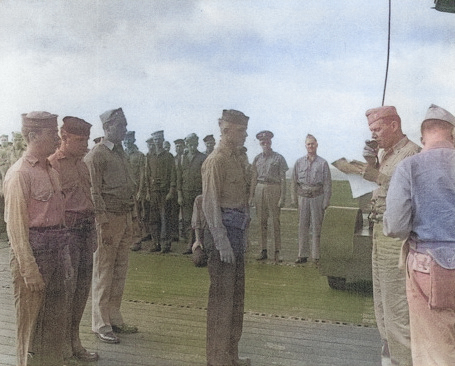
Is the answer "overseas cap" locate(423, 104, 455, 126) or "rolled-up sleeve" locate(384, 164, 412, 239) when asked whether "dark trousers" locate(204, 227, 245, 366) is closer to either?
"rolled-up sleeve" locate(384, 164, 412, 239)

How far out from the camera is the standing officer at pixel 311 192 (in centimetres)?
602

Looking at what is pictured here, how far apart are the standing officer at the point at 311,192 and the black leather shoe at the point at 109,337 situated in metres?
2.87

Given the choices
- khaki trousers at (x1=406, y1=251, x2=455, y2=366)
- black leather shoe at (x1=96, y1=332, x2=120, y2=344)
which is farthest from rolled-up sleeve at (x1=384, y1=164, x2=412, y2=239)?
black leather shoe at (x1=96, y1=332, x2=120, y2=344)

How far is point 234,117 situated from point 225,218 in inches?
21.9

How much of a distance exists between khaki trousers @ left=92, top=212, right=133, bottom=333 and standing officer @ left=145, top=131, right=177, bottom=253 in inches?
115

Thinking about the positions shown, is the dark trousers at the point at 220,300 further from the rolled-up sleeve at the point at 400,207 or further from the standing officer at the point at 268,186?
the standing officer at the point at 268,186

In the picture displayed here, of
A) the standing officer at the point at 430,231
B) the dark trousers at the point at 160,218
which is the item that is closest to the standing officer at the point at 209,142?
the dark trousers at the point at 160,218

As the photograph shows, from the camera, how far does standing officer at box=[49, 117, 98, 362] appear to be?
322cm

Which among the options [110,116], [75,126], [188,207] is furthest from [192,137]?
[75,126]

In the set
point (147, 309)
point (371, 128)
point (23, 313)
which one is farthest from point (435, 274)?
point (147, 309)

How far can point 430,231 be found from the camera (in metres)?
2.40

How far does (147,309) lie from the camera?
13.8 ft

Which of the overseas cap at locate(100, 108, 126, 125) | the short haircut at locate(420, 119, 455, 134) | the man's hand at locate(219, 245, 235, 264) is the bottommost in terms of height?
the man's hand at locate(219, 245, 235, 264)

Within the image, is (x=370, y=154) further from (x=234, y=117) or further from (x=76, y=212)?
(x=76, y=212)
